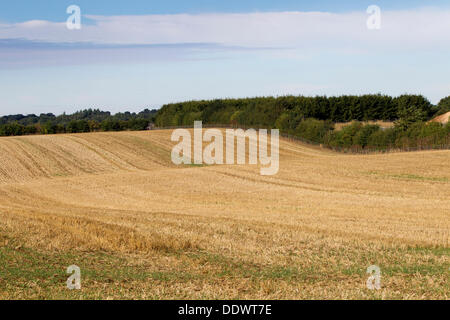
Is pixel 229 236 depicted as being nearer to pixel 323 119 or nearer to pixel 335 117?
pixel 323 119

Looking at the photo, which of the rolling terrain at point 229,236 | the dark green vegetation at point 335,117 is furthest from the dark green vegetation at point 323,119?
the rolling terrain at point 229,236

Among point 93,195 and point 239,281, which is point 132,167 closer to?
point 93,195

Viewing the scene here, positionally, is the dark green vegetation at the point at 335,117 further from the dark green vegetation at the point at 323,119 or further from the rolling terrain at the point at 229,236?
the rolling terrain at the point at 229,236

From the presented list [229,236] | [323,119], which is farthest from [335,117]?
[229,236]

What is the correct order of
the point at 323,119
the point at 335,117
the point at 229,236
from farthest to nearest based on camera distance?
1. the point at 323,119
2. the point at 335,117
3. the point at 229,236

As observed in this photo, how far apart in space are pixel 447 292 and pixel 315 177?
42946 millimetres

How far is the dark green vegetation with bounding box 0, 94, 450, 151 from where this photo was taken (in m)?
106

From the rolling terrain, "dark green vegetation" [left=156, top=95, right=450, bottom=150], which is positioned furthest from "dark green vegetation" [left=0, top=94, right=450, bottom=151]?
the rolling terrain

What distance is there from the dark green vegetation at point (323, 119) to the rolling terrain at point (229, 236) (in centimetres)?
5102

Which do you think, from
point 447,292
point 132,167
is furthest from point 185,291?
point 132,167

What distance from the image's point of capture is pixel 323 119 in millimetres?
155250

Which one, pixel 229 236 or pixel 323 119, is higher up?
pixel 323 119

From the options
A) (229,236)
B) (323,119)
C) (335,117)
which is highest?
(335,117)

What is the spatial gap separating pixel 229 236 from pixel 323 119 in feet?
450
